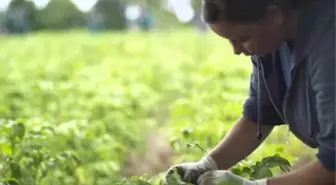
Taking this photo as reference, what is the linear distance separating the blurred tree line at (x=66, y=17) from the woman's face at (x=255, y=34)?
15.4 meters

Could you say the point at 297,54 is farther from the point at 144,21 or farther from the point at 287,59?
the point at 144,21

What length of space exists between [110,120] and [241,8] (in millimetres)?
3299

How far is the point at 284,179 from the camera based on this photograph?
2094 millimetres

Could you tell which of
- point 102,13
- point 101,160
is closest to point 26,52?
point 101,160

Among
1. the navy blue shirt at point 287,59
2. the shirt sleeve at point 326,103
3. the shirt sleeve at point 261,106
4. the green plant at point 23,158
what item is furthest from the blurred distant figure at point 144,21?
the shirt sleeve at point 326,103

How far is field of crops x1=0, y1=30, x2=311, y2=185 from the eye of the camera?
3.21 metres

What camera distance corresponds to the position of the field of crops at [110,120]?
321cm

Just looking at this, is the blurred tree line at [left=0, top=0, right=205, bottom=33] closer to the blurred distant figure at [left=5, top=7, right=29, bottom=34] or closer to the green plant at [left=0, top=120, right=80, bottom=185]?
the blurred distant figure at [left=5, top=7, right=29, bottom=34]

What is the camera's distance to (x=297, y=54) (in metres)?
2.05

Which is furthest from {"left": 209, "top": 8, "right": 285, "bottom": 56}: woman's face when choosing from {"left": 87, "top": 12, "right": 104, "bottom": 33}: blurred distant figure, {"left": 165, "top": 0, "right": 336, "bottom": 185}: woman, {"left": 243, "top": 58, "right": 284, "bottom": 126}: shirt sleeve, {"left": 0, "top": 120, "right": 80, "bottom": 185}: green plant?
{"left": 87, "top": 12, "right": 104, "bottom": 33}: blurred distant figure

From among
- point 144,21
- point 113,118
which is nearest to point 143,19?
point 144,21

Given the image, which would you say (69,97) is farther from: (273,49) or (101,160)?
(273,49)

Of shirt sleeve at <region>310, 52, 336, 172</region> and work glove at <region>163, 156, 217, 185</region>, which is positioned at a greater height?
shirt sleeve at <region>310, 52, 336, 172</region>

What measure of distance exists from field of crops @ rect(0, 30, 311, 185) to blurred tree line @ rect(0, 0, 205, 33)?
10053mm
